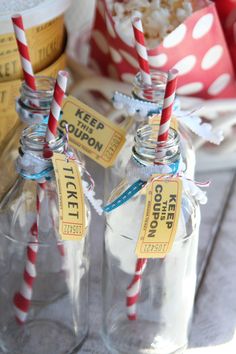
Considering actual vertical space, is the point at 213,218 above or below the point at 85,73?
below

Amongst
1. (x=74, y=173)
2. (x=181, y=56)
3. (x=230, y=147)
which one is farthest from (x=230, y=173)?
(x=74, y=173)

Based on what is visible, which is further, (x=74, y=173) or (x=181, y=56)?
(x=181, y=56)

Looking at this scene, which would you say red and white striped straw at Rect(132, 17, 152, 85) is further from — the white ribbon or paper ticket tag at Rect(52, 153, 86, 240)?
paper ticket tag at Rect(52, 153, 86, 240)

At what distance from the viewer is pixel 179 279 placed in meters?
0.74

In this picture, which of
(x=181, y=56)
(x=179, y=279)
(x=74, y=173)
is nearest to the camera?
(x=74, y=173)

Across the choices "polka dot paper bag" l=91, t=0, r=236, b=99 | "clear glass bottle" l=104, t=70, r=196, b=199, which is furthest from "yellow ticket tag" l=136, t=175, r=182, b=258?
"polka dot paper bag" l=91, t=0, r=236, b=99

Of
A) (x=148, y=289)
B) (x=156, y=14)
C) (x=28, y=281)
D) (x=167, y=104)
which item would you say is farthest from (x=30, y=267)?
(x=156, y=14)

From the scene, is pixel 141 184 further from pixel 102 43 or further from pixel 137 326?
pixel 102 43

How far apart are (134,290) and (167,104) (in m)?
0.22

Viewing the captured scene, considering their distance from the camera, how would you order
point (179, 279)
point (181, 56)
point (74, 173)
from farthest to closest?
1. point (181, 56)
2. point (179, 279)
3. point (74, 173)

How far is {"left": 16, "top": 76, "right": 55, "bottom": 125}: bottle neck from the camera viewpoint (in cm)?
67

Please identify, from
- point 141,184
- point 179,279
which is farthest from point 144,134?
point 179,279

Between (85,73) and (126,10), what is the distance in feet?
0.32

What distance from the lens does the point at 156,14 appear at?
0.87 meters
